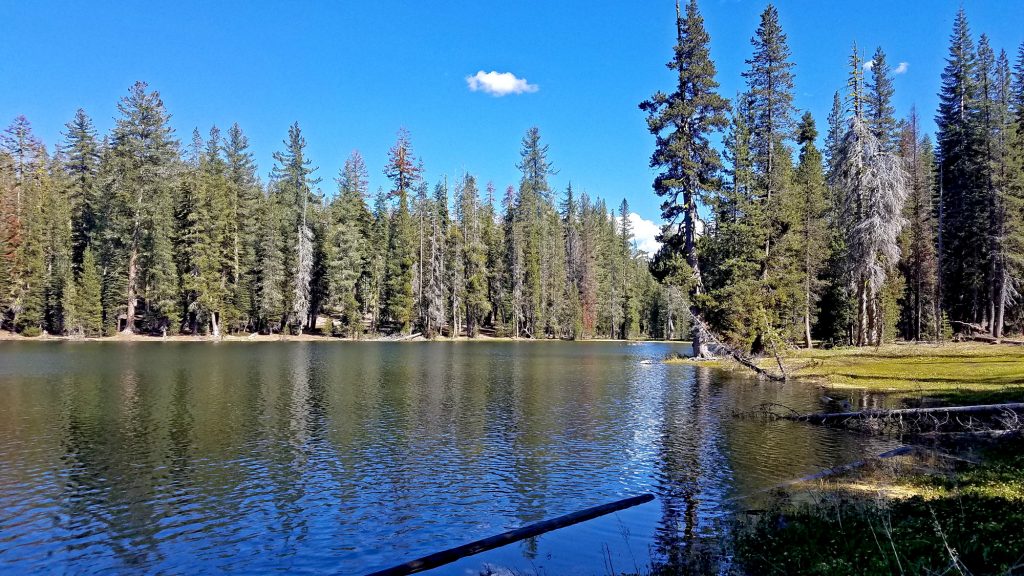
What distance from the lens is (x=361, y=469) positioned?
Answer: 57.6 ft

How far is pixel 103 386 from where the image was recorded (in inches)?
1292

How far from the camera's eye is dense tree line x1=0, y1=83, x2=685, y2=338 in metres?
78.5

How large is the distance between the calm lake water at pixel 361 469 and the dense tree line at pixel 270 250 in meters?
43.6

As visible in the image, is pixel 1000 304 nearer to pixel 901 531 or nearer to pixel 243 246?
pixel 901 531

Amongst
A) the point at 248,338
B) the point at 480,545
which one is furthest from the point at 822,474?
the point at 248,338

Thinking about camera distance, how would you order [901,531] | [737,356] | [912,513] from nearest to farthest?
[901,531] → [912,513] → [737,356]

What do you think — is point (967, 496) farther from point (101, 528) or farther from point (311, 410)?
point (311, 410)

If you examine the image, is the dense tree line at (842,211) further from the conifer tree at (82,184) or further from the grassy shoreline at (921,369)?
the conifer tree at (82,184)

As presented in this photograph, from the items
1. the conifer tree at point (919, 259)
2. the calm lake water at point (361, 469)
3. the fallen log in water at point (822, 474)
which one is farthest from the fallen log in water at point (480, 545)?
the conifer tree at point (919, 259)

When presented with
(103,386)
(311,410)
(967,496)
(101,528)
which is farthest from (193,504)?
(103,386)

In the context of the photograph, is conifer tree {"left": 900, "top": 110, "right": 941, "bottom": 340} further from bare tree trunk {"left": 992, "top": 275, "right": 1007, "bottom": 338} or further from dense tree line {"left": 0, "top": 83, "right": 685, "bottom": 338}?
dense tree line {"left": 0, "top": 83, "right": 685, "bottom": 338}

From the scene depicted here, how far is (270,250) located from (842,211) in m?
71.9

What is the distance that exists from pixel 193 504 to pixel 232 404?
14932 millimetres

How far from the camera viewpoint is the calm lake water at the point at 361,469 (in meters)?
11.9
